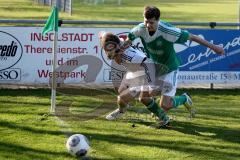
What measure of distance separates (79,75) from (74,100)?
5.49 feet

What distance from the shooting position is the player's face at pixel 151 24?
8.87m

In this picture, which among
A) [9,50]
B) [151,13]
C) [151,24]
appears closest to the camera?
[151,13]

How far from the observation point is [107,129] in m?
9.41

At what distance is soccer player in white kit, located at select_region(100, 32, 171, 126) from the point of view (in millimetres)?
9305

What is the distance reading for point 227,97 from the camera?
1273cm

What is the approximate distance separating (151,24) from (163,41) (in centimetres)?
44

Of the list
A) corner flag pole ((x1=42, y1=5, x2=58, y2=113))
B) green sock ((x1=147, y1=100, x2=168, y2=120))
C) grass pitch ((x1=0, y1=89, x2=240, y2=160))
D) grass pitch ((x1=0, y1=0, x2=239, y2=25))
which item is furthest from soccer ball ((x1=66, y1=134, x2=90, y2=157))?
grass pitch ((x1=0, y1=0, x2=239, y2=25))

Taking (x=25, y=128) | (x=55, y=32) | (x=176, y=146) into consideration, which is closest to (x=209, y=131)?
(x=176, y=146)

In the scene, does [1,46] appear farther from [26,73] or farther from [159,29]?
[159,29]

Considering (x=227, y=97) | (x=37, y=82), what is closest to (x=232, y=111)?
(x=227, y=97)

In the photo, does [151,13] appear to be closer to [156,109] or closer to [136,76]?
[136,76]

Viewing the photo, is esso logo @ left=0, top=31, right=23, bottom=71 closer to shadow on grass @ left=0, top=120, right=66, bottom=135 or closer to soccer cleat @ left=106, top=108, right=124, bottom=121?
shadow on grass @ left=0, top=120, right=66, bottom=135

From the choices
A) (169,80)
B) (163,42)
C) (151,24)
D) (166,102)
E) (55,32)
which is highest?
(151,24)

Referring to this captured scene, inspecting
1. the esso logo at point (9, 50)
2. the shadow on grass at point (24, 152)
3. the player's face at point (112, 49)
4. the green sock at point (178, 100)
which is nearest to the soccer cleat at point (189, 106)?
the green sock at point (178, 100)
